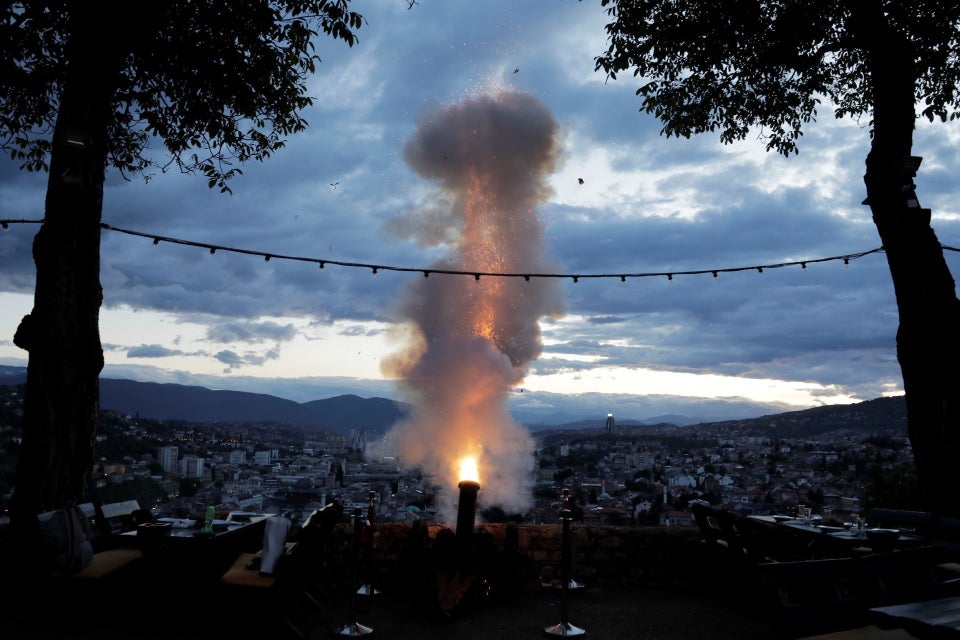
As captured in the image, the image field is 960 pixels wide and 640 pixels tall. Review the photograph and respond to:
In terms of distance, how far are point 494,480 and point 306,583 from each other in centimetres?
637

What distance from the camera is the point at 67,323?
7.60 meters

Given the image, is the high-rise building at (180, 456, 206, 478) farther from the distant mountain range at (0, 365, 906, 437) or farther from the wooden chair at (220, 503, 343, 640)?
the distant mountain range at (0, 365, 906, 437)

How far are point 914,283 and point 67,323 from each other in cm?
941

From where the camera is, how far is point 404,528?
28.0 feet

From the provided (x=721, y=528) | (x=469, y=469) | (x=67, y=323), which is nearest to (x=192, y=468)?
(x=469, y=469)

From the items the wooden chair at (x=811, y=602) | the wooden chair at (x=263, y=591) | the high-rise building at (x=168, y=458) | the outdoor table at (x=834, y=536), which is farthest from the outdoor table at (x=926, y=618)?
the high-rise building at (x=168, y=458)

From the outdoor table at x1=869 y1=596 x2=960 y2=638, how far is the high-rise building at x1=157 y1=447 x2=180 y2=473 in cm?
2717

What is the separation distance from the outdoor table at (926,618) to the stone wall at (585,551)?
5.40 m

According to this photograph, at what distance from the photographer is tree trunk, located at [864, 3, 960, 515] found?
7.32m

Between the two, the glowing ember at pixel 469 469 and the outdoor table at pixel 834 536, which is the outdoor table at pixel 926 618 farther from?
the glowing ember at pixel 469 469

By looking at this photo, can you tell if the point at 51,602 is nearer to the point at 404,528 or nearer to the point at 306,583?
the point at 306,583

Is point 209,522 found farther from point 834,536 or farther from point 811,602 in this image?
point 834,536

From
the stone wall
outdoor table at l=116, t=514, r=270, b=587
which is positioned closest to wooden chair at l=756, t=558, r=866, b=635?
the stone wall

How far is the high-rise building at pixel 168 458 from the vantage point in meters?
26.8
